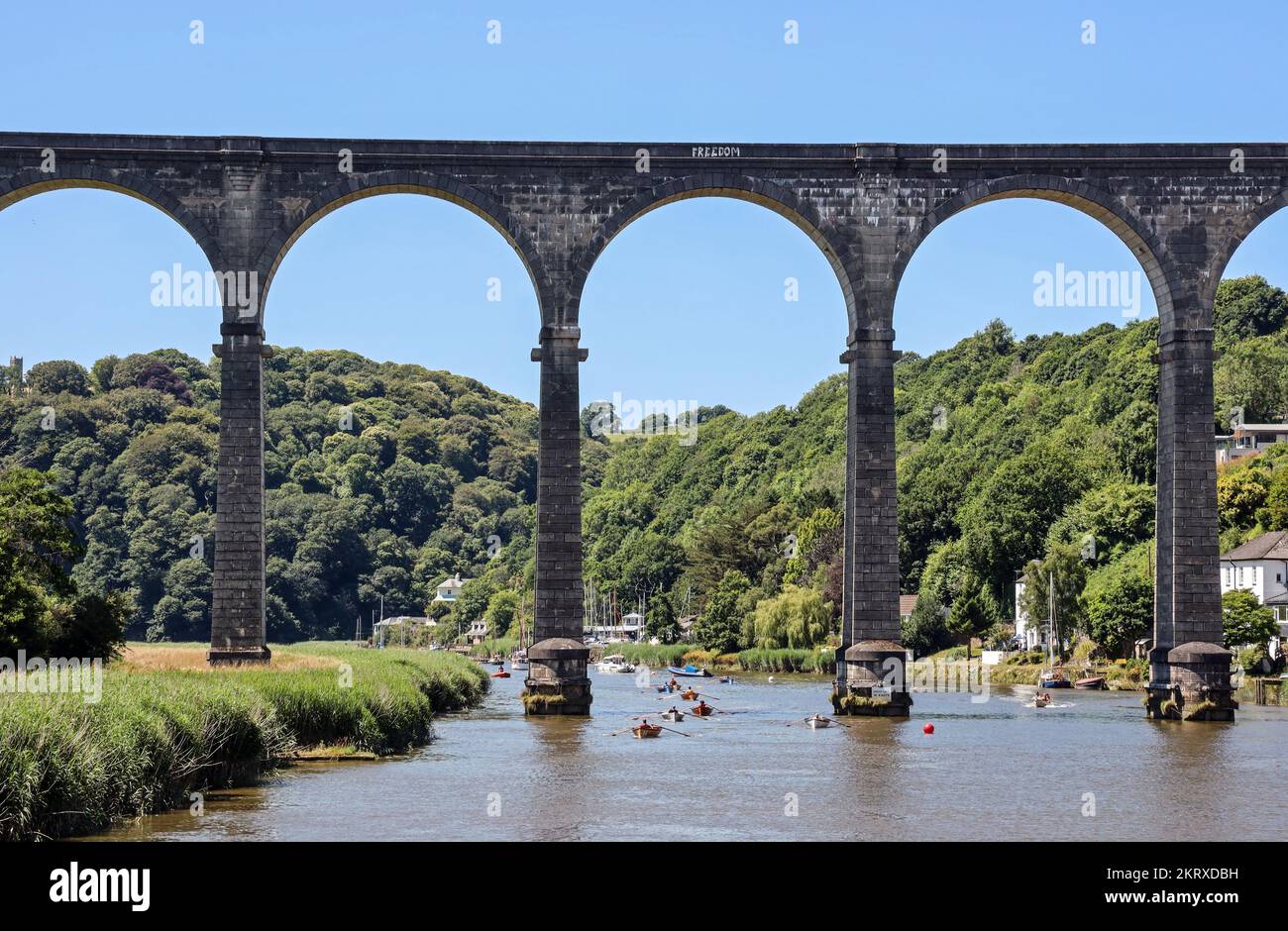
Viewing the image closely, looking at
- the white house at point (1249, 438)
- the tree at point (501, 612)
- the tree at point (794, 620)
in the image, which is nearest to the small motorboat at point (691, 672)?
the tree at point (794, 620)

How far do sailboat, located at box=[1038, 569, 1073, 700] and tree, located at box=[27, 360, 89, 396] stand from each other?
6214cm

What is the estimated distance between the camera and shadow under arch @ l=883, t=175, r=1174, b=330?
3466 cm

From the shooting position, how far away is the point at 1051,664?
6512 centimetres

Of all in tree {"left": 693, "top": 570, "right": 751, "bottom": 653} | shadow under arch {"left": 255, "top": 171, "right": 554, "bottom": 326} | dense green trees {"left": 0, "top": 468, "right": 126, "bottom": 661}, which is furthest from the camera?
tree {"left": 693, "top": 570, "right": 751, "bottom": 653}

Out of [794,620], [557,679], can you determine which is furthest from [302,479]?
[557,679]

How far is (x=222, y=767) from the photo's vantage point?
74.4 feet

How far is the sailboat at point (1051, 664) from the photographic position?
57.8 metres

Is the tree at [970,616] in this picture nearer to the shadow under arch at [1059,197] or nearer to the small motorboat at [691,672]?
the small motorboat at [691,672]

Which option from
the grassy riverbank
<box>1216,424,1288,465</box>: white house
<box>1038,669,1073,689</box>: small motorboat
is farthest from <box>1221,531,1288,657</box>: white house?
the grassy riverbank

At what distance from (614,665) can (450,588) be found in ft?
99.8

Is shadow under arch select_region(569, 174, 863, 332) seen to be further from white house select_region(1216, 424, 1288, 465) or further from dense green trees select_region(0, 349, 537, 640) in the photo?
white house select_region(1216, 424, 1288, 465)

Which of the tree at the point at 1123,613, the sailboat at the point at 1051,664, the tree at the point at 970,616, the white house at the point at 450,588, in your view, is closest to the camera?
the sailboat at the point at 1051,664

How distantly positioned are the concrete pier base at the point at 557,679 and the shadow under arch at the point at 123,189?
10.7 meters

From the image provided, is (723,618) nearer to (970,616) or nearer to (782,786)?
(970,616)
